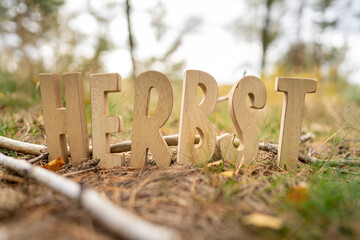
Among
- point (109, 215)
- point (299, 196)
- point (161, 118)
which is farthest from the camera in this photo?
point (161, 118)

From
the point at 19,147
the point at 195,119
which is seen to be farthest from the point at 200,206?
the point at 19,147

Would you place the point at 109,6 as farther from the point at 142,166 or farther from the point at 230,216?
the point at 230,216

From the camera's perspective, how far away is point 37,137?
2.35m

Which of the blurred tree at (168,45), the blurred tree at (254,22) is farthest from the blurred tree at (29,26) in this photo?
the blurred tree at (254,22)

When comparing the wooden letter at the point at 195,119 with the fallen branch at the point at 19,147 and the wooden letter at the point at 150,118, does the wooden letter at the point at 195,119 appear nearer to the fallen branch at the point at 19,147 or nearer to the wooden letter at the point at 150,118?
the wooden letter at the point at 150,118

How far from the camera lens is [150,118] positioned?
5.35 feet

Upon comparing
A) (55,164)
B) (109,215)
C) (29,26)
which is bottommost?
(55,164)

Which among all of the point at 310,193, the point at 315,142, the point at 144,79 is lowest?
the point at 315,142

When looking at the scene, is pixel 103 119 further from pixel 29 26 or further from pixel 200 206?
pixel 29 26

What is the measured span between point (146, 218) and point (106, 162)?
862mm

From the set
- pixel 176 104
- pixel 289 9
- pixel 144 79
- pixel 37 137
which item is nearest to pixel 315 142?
pixel 176 104

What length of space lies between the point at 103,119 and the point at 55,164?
45 centimetres

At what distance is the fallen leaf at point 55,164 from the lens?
1.58m

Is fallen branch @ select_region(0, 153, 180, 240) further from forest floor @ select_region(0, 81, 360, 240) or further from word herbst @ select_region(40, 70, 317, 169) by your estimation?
word herbst @ select_region(40, 70, 317, 169)
